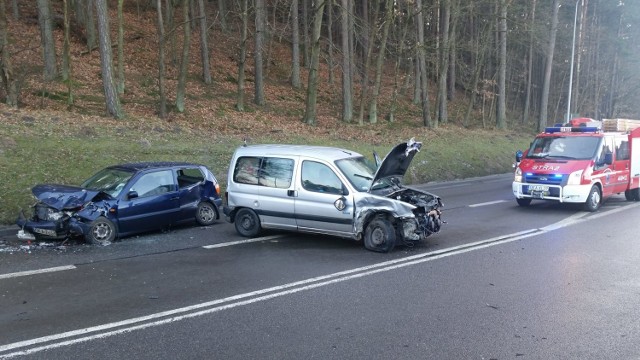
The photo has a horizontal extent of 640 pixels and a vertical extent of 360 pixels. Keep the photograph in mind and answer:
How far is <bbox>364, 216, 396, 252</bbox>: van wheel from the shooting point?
8.61m

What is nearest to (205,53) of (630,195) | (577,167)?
(577,167)

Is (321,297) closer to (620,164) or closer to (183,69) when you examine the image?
(620,164)

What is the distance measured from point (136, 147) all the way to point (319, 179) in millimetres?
8488

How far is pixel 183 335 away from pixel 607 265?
653 cm

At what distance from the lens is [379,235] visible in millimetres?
8695

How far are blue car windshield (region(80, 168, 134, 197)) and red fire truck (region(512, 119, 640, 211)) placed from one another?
9.69 metres

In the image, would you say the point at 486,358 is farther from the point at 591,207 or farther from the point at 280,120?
the point at 280,120

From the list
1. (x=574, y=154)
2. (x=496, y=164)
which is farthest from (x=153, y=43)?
(x=574, y=154)

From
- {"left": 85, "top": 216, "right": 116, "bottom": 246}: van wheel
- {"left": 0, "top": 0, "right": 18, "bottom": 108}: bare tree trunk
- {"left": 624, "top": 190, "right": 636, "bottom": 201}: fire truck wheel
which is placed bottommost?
{"left": 624, "top": 190, "right": 636, "bottom": 201}: fire truck wheel

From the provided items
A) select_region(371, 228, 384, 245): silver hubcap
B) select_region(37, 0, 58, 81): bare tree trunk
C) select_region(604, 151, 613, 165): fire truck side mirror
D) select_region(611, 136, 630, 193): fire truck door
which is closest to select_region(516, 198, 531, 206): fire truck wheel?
A: select_region(604, 151, 613, 165): fire truck side mirror

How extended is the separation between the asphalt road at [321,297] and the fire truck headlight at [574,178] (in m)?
2.37

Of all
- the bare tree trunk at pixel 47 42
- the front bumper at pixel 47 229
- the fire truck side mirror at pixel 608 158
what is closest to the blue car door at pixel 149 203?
the front bumper at pixel 47 229

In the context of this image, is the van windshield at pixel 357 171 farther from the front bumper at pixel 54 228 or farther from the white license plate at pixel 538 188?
the white license plate at pixel 538 188

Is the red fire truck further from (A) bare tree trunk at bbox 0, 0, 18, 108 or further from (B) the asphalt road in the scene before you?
(A) bare tree trunk at bbox 0, 0, 18, 108
